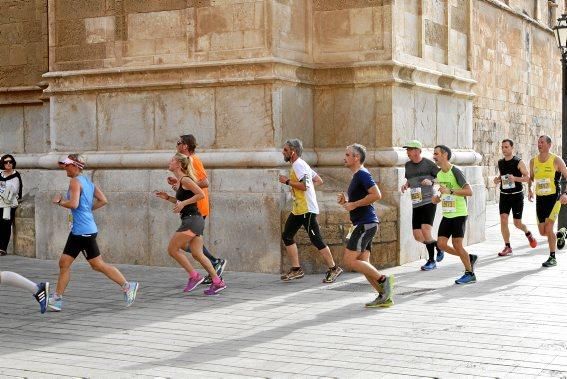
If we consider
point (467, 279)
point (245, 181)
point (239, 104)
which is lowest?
point (467, 279)

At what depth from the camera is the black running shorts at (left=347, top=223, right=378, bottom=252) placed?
991 cm

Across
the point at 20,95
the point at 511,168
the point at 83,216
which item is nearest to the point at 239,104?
the point at 83,216

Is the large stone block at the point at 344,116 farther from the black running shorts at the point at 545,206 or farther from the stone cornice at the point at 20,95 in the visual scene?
the stone cornice at the point at 20,95

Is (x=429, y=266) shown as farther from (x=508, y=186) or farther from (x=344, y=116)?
(x=344, y=116)

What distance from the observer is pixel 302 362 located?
7262mm

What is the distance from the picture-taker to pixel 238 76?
12.8m

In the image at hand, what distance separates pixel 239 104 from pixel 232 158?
2.32 ft

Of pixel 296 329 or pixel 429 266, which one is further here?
pixel 429 266

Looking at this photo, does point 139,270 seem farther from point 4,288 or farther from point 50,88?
point 50,88

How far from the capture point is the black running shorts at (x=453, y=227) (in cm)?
1143

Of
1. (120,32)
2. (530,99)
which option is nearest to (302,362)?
(120,32)

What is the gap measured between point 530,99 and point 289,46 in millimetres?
17938

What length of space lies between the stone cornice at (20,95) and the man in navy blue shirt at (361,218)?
7.24 metres

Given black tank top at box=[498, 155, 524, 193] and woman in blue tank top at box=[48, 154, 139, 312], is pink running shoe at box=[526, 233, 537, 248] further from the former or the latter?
woman in blue tank top at box=[48, 154, 139, 312]
